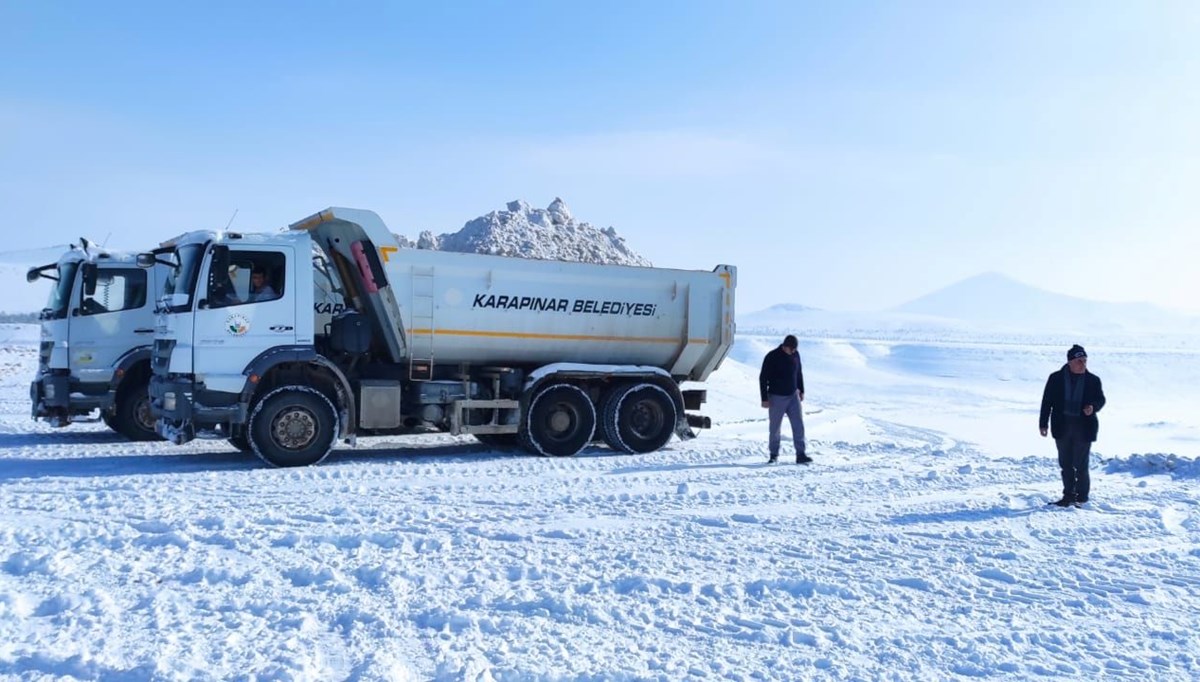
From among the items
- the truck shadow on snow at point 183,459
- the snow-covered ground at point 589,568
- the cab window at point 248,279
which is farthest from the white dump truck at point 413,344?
the snow-covered ground at point 589,568

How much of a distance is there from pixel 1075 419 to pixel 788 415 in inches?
139

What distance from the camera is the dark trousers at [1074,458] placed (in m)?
8.88

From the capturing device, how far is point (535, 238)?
3541 cm

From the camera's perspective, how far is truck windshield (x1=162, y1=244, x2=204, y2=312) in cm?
1059

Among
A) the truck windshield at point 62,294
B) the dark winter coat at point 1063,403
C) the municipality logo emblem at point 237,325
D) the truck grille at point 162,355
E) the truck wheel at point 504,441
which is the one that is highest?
the truck windshield at point 62,294

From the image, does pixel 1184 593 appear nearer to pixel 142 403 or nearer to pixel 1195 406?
pixel 142 403

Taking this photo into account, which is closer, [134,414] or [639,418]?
[134,414]

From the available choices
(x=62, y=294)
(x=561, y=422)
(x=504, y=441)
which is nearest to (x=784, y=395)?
(x=561, y=422)

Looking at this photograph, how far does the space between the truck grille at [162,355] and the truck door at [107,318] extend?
2.35 metres

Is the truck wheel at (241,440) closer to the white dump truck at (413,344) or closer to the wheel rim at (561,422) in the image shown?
the white dump truck at (413,344)

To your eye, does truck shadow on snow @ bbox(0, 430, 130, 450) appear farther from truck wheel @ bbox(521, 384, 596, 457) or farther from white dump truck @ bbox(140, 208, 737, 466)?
truck wheel @ bbox(521, 384, 596, 457)

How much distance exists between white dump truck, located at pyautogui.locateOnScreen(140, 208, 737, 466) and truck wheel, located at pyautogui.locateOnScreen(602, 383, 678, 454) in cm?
2

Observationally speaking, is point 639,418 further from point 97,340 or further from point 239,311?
point 97,340

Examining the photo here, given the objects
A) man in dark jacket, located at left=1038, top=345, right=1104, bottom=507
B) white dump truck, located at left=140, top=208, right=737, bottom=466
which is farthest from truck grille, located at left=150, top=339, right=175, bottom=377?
man in dark jacket, located at left=1038, top=345, right=1104, bottom=507
